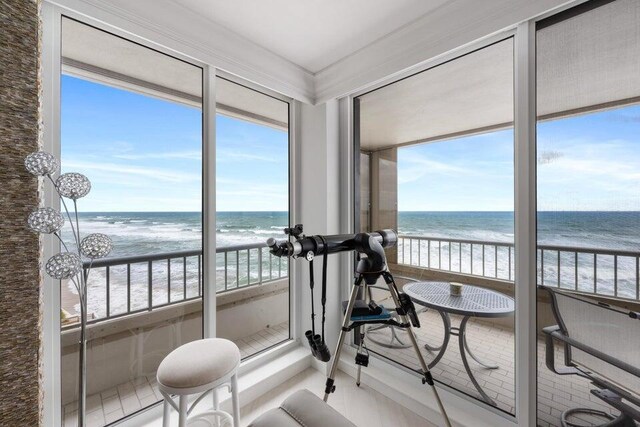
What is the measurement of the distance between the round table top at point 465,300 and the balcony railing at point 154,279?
4.63 feet

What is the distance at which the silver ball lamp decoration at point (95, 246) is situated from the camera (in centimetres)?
111

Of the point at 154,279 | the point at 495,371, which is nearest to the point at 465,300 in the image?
the point at 495,371

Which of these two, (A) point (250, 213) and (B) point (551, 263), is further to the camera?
(A) point (250, 213)

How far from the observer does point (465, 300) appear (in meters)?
1.64

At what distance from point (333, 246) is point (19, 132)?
148 cm

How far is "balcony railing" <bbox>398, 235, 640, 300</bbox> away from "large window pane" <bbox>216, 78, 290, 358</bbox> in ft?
4.13

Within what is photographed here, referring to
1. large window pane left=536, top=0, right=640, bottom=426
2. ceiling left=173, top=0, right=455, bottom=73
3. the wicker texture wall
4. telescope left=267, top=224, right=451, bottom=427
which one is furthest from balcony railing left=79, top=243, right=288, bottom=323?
large window pane left=536, top=0, right=640, bottom=426

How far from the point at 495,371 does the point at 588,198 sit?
3.69 feet

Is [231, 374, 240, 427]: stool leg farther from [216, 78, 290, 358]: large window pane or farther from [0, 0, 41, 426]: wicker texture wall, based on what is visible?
[0, 0, 41, 426]: wicker texture wall

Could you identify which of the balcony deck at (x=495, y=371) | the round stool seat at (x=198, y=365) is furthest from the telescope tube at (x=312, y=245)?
the balcony deck at (x=495, y=371)

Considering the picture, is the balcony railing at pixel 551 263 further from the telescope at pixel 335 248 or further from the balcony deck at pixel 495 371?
the telescope at pixel 335 248

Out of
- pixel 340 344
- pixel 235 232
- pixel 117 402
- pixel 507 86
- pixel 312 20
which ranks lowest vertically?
pixel 117 402

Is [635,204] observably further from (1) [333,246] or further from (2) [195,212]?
(2) [195,212]

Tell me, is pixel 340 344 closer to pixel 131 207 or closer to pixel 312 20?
pixel 131 207
